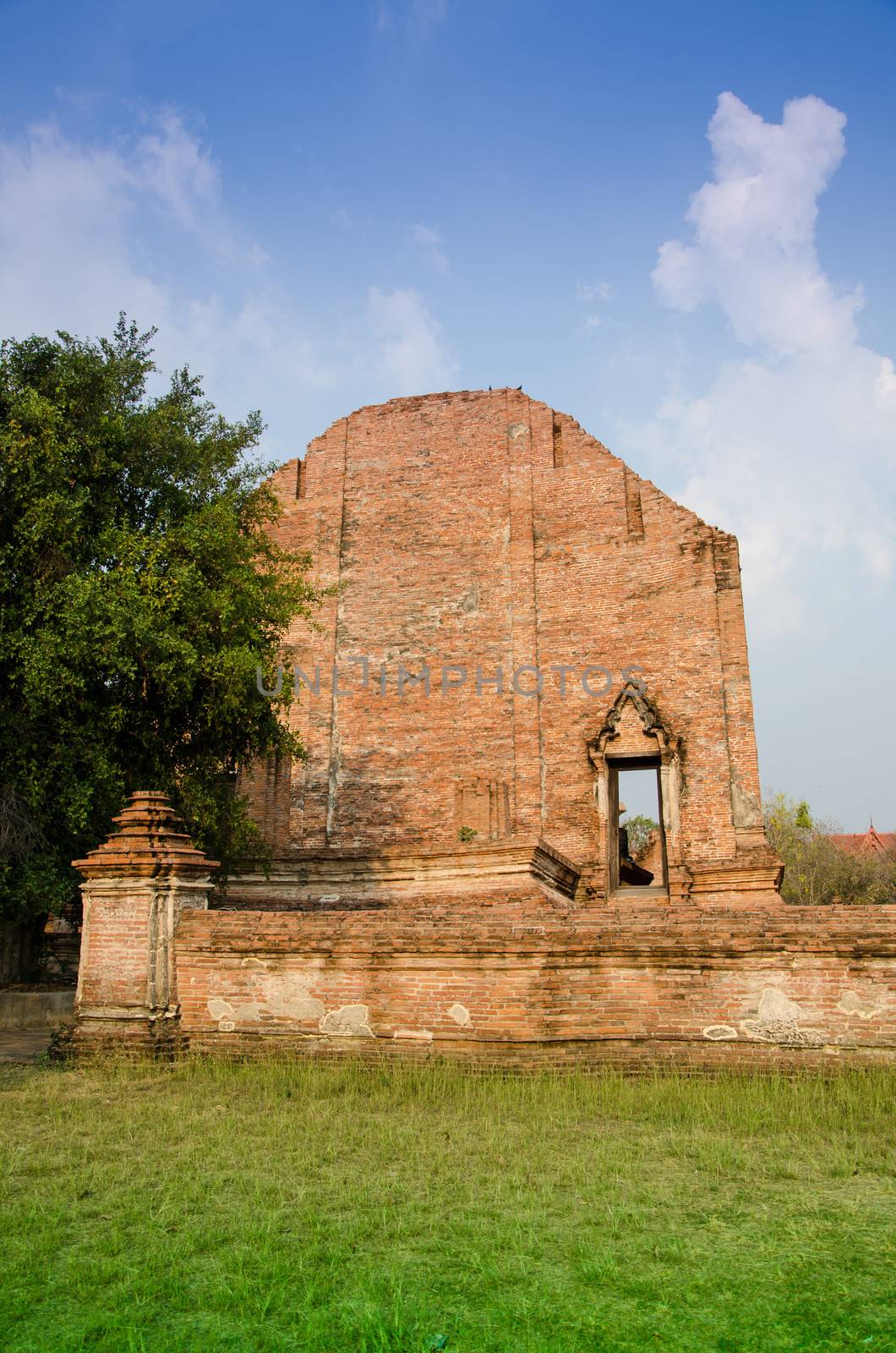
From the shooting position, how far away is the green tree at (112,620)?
32.6ft

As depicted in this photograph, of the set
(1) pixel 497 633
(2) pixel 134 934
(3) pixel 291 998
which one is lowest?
(3) pixel 291 998

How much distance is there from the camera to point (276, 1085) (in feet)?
20.2

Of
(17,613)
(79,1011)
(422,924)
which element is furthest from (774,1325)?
(17,613)

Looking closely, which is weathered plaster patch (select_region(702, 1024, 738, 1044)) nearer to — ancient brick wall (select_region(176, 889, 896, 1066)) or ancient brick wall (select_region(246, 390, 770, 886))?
ancient brick wall (select_region(176, 889, 896, 1066))

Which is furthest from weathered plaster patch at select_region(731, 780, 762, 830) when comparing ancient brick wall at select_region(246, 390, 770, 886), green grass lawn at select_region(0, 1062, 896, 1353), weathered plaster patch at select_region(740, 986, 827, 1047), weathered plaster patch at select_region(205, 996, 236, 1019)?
weathered plaster patch at select_region(205, 996, 236, 1019)

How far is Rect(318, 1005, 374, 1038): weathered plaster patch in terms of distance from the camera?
6.63 m

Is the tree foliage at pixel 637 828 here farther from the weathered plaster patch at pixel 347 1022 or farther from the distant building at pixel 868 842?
the weathered plaster patch at pixel 347 1022

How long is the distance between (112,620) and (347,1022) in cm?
513

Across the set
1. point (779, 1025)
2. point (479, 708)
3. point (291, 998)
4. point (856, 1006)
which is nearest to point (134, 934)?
point (291, 998)

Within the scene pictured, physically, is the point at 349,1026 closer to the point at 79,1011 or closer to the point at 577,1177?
the point at 79,1011

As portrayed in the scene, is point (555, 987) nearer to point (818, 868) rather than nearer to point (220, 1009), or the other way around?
point (220, 1009)

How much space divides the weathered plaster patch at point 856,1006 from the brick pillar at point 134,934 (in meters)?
4.47

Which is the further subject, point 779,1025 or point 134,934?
point 134,934

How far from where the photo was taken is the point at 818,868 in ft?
109
